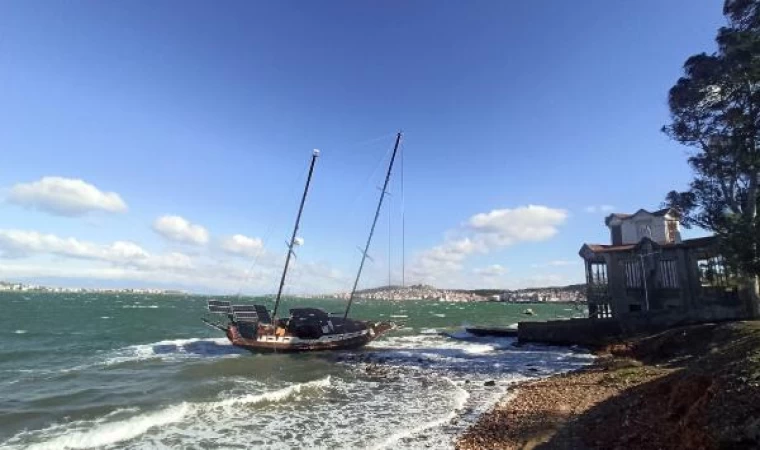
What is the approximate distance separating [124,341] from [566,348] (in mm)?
43565

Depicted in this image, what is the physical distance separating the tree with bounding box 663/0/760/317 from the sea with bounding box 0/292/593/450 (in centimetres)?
1139

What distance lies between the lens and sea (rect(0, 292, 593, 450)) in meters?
16.6

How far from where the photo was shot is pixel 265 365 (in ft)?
115

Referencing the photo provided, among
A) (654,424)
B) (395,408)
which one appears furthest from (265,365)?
(654,424)

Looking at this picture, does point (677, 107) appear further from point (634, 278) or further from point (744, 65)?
point (634, 278)

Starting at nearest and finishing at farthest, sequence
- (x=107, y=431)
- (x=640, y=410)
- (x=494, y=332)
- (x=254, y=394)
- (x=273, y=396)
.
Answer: (x=640, y=410) < (x=107, y=431) < (x=273, y=396) < (x=254, y=394) < (x=494, y=332)

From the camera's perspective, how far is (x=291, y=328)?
145 feet

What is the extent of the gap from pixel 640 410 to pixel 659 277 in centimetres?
3227

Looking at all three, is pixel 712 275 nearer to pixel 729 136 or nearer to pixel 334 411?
pixel 729 136

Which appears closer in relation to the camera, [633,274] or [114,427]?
[114,427]

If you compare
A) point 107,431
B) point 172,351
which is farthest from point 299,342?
point 107,431

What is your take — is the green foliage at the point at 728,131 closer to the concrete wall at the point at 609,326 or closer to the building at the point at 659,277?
the building at the point at 659,277

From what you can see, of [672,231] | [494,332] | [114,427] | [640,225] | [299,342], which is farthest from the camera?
[494,332]

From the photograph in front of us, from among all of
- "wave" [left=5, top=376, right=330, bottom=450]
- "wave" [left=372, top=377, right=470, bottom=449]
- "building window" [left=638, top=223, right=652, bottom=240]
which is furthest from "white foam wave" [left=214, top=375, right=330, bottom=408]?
"building window" [left=638, top=223, right=652, bottom=240]
